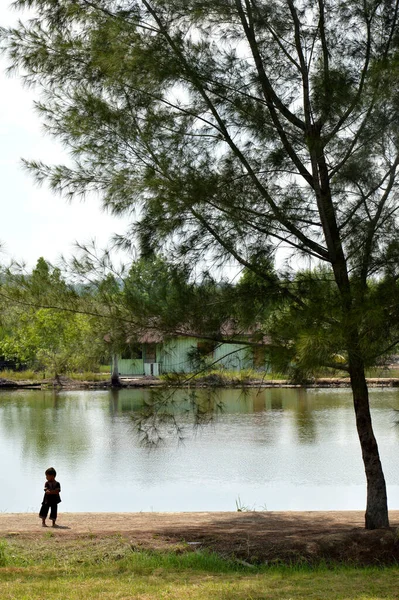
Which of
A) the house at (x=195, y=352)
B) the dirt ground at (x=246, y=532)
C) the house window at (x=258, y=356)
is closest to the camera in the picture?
the dirt ground at (x=246, y=532)

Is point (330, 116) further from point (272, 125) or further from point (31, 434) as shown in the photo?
point (31, 434)

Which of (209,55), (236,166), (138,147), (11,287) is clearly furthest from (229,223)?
(11,287)

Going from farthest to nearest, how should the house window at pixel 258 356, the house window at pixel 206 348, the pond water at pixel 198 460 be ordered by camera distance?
the pond water at pixel 198 460 → the house window at pixel 206 348 → the house window at pixel 258 356

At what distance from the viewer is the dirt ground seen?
548 centimetres

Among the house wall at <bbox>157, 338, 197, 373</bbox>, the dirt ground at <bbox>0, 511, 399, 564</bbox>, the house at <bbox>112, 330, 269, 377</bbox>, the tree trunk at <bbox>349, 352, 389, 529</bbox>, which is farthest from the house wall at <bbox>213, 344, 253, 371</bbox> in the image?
the dirt ground at <bbox>0, 511, 399, 564</bbox>

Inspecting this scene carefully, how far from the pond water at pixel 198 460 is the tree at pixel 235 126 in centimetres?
137

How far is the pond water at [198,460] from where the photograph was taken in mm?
9508

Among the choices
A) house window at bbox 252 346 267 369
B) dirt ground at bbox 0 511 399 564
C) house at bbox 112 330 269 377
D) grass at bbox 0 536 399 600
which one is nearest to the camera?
grass at bbox 0 536 399 600

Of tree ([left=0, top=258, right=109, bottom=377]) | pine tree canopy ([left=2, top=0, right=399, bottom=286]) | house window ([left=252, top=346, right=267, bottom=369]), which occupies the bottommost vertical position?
house window ([left=252, top=346, right=267, bottom=369])

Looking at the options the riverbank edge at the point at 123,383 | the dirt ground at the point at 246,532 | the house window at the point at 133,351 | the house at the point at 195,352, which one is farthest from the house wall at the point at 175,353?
the riverbank edge at the point at 123,383

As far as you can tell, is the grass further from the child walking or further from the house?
the house

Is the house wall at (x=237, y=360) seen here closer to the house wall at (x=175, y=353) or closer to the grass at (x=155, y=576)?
the house wall at (x=175, y=353)

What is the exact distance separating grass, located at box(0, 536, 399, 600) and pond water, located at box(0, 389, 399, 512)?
125 centimetres

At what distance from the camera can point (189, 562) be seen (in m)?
5.02
